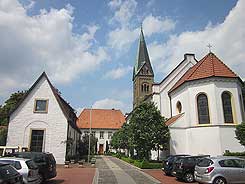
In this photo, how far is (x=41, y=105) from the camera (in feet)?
100

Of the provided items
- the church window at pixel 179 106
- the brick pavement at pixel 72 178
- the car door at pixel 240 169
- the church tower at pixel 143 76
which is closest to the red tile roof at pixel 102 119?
the church tower at pixel 143 76

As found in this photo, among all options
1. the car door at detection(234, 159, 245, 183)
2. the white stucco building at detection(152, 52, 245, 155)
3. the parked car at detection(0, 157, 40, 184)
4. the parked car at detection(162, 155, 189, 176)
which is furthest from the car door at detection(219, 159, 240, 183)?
the white stucco building at detection(152, 52, 245, 155)

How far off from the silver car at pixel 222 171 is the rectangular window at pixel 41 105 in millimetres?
22040

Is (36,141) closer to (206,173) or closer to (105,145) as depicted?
(206,173)

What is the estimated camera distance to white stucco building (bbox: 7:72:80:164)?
2923 centimetres

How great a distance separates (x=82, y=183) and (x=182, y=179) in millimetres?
7283

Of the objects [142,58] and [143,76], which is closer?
[143,76]

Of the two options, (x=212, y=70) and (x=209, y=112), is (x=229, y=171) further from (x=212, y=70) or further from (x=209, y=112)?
(x=212, y=70)

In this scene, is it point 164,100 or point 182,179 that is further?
point 164,100

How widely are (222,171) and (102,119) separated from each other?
70.1m

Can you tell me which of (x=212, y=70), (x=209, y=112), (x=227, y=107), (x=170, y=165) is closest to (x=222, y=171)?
(x=170, y=165)

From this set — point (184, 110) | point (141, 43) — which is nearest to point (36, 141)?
point (184, 110)

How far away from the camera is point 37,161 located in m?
15.0

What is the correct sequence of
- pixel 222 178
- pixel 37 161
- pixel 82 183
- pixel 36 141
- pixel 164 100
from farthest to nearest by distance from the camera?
pixel 164 100 < pixel 36 141 < pixel 82 183 < pixel 37 161 < pixel 222 178
